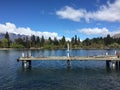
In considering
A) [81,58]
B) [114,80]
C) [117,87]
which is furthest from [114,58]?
[117,87]

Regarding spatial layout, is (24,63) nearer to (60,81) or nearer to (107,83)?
(60,81)

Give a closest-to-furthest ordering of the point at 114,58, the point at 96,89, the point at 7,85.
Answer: the point at 96,89, the point at 7,85, the point at 114,58

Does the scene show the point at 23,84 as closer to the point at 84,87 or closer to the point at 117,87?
the point at 84,87

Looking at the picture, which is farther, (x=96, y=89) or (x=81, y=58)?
(x=81, y=58)

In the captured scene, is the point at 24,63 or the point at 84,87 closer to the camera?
the point at 84,87

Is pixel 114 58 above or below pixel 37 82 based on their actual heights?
above

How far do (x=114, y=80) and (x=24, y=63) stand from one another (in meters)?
28.9

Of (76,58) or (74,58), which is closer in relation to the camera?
(76,58)

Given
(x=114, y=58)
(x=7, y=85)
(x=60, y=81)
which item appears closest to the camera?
(x=7, y=85)

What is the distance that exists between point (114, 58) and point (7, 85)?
33.4m

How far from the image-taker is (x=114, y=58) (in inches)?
2509

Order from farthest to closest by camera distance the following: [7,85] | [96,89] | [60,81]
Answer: [60,81] < [7,85] < [96,89]

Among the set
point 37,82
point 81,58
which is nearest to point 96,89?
point 37,82

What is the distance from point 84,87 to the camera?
40.9m
